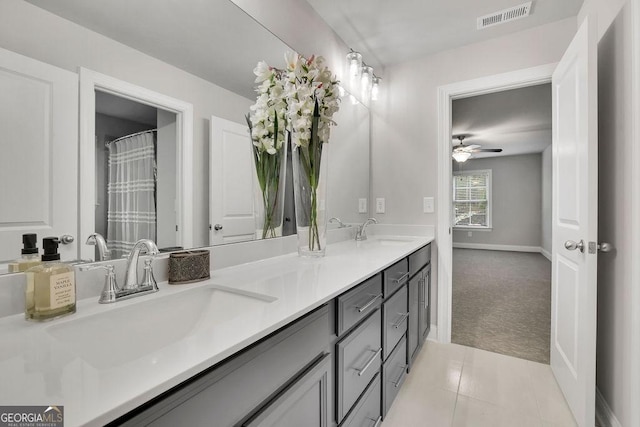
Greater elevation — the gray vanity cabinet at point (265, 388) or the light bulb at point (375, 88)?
the light bulb at point (375, 88)

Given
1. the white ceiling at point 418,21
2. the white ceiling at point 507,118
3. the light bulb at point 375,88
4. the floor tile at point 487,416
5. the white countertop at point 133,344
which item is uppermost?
the white ceiling at point 507,118

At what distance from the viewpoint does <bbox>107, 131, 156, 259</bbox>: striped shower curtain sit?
0.90m

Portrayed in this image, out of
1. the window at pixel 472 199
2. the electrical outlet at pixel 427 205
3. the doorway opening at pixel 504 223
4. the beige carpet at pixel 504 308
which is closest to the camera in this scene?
the beige carpet at pixel 504 308

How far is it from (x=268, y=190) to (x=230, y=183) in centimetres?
20

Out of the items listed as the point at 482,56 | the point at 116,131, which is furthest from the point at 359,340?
the point at 482,56

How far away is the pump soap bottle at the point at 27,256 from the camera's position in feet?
2.33

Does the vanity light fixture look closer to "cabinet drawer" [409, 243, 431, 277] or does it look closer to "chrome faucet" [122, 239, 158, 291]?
"cabinet drawer" [409, 243, 431, 277]

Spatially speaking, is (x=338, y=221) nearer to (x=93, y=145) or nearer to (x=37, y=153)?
(x=93, y=145)

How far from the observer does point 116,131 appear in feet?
2.97

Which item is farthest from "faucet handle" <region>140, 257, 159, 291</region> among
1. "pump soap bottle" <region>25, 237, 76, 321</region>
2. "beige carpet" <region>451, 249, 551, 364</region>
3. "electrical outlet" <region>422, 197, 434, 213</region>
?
"beige carpet" <region>451, 249, 551, 364</region>

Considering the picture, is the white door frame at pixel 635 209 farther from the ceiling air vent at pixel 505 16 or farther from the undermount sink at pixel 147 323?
the undermount sink at pixel 147 323

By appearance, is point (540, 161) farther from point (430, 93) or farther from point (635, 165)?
point (635, 165)

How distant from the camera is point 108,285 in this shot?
81 centimetres

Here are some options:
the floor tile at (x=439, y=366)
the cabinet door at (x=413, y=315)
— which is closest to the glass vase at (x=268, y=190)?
the cabinet door at (x=413, y=315)
